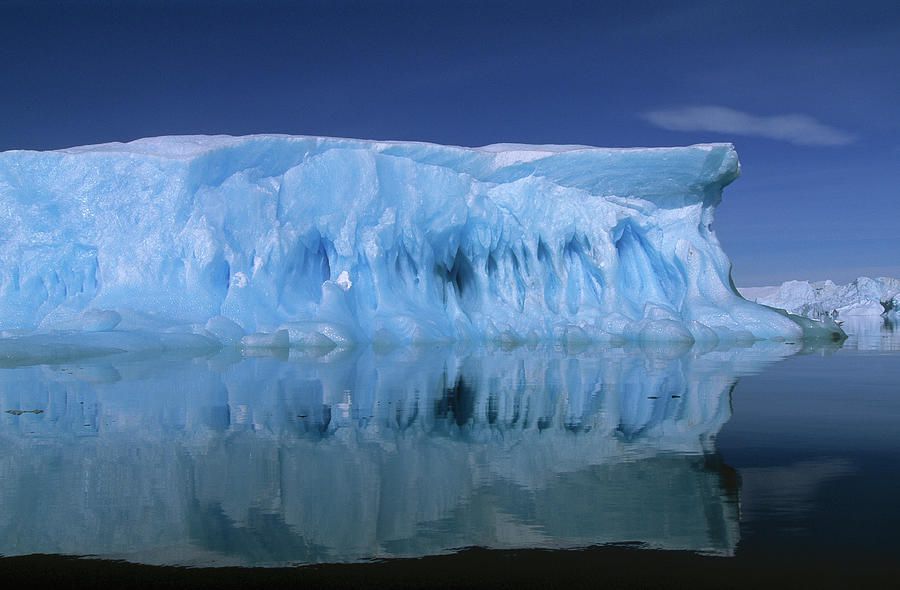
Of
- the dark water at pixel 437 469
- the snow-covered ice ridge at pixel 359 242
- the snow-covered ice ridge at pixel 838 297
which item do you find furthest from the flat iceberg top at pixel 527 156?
the snow-covered ice ridge at pixel 838 297

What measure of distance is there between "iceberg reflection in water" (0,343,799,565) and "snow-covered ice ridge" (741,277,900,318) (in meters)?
49.6

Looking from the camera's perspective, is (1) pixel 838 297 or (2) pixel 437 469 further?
(1) pixel 838 297

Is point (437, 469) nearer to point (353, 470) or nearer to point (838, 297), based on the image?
point (353, 470)

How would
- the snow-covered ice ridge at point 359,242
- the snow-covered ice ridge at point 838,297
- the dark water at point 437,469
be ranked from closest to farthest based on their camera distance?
the dark water at point 437,469, the snow-covered ice ridge at point 359,242, the snow-covered ice ridge at point 838,297

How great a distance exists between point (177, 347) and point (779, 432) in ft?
35.3

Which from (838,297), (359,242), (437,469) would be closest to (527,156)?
(359,242)

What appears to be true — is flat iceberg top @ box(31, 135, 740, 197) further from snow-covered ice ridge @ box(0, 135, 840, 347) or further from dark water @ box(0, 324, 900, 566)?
dark water @ box(0, 324, 900, 566)

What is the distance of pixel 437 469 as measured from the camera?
375cm

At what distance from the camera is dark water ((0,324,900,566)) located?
2666 millimetres

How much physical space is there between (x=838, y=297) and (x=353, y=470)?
61.3m

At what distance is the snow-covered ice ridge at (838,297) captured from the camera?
52938 mm

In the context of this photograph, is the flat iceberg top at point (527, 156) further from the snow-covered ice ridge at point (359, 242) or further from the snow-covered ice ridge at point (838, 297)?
the snow-covered ice ridge at point (838, 297)

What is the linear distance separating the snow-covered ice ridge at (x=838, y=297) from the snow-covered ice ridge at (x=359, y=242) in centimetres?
3701

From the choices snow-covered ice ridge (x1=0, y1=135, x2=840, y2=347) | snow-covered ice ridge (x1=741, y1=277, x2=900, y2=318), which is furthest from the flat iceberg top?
snow-covered ice ridge (x1=741, y1=277, x2=900, y2=318)
